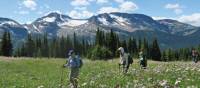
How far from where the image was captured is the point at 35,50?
199 m

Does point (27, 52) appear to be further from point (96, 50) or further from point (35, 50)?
point (96, 50)

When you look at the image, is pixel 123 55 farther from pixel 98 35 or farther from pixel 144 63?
pixel 98 35

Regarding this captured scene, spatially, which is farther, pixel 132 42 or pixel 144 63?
pixel 132 42

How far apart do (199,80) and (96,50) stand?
118240 millimetres

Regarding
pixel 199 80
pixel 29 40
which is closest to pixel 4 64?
pixel 199 80

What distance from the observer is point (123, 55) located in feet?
113

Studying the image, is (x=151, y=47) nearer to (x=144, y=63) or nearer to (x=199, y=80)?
(x=144, y=63)

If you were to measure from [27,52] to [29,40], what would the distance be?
4.82 m

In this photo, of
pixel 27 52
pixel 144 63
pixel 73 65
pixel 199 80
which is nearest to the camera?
pixel 199 80

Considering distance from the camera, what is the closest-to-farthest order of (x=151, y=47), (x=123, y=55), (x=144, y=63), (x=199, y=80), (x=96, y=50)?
(x=199, y=80)
(x=123, y=55)
(x=144, y=63)
(x=96, y=50)
(x=151, y=47)

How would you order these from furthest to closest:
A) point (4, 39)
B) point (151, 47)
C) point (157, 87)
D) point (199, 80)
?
point (151, 47) < point (4, 39) < point (199, 80) < point (157, 87)

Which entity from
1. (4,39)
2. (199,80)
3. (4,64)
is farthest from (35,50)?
(199,80)

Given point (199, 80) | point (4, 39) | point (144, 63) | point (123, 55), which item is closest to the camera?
point (199, 80)

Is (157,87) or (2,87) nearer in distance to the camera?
(157,87)
